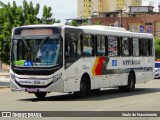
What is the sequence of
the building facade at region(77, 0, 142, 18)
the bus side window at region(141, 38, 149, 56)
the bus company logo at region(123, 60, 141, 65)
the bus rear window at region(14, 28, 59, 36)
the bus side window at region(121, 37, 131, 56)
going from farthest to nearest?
the building facade at region(77, 0, 142, 18), the bus side window at region(141, 38, 149, 56), the bus company logo at region(123, 60, 141, 65), the bus side window at region(121, 37, 131, 56), the bus rear window at region(14, 28, 59, 36)

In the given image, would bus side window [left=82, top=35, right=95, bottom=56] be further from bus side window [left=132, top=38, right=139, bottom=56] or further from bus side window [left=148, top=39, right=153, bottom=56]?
bus side window [left=148, top=39, right=153, bottom=56]

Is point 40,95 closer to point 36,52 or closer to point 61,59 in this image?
point 36,52

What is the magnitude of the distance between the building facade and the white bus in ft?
459

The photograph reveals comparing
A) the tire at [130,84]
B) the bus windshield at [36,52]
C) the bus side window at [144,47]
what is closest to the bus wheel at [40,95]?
the bus windshield at [36,52]

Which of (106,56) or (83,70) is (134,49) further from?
(83,70)

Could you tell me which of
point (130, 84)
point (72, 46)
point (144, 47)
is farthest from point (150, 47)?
point (72, 46)

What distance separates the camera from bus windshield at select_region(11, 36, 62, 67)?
2073 centimetres

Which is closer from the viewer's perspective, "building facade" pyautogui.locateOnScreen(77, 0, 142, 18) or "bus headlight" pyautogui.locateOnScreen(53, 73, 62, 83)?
"bus headlight" pyautogui.locateOnScreen(53, 73, 62, 83)

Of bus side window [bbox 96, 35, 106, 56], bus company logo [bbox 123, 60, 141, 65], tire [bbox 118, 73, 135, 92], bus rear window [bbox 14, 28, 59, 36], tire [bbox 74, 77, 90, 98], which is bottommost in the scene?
tire [bbox 118, 73, 135, 92]

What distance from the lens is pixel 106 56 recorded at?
961 inches

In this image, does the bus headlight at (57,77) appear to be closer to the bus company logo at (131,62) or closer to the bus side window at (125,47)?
the bus side window at (125,47)

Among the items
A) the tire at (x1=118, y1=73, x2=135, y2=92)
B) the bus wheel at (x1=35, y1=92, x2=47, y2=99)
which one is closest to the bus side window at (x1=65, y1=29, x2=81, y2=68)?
the bus wheel at (x1=35, y1=92, x2=47, y2=99)

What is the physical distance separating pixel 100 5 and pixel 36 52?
504ft

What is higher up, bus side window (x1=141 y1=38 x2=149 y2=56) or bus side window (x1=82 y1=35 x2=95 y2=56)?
bus side window (x1=82 y1=35 x2=95 y2=56)
